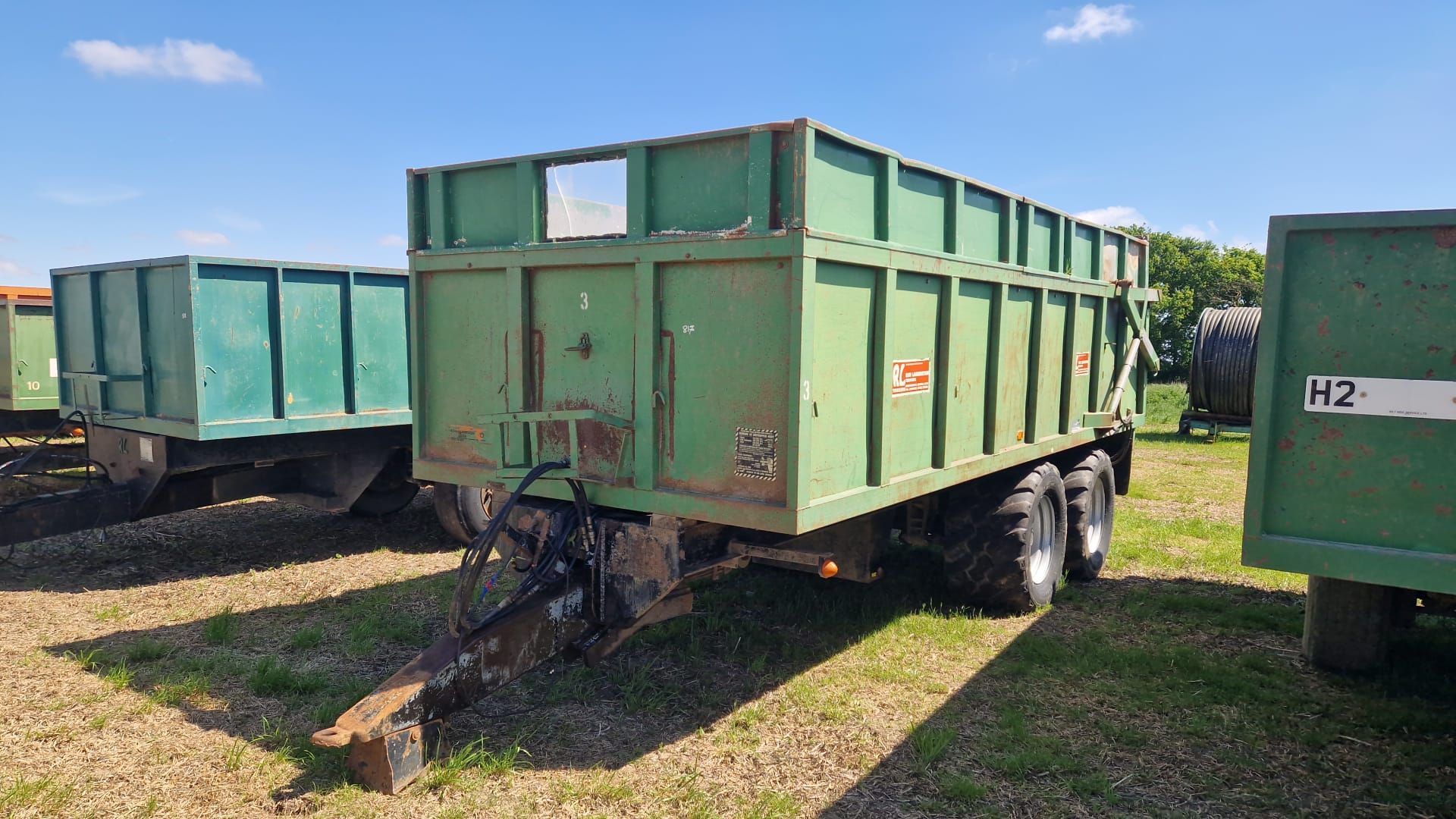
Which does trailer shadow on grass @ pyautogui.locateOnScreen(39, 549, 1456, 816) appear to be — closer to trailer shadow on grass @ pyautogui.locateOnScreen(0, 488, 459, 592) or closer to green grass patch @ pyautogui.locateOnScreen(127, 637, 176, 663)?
green grass patch @ pyautogui.locateOnScreen(127, 637, 176, 663)

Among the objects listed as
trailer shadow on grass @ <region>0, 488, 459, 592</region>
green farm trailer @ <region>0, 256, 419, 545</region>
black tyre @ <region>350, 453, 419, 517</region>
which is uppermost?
green farm trailer @ <region>0, 256, 419, 545</region>

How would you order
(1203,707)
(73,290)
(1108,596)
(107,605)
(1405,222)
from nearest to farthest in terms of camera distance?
(1405,222) < (1203,707) < (107,605) < (1108,596) < (73,290)

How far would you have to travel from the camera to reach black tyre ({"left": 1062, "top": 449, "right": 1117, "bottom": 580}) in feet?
22.1

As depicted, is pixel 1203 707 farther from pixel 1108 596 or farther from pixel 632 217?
pixel 632 217

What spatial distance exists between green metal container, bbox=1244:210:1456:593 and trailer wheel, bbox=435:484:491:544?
218 inches

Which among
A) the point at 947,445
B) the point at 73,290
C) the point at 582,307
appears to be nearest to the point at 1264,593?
the point at 947,445

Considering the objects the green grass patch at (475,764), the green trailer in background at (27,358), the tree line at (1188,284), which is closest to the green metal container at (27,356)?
the green trailer in background at (27,358)

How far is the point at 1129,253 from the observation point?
25.6 feet

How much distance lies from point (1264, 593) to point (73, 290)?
9.41 meters

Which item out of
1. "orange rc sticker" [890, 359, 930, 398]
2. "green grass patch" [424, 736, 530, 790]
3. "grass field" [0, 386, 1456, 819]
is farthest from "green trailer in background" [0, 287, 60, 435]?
A: "orange rc sticker" [890, 359, 930, 398]

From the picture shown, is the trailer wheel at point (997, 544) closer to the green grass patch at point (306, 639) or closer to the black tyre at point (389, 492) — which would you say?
the green grass patch at point (306, 639)

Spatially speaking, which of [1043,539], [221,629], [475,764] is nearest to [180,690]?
[221,629]

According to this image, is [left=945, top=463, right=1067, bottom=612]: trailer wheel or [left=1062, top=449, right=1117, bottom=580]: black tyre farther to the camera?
[left=1062, top=449, right=1117, bottom=580]: black tyre

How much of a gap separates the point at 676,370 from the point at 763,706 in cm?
176
